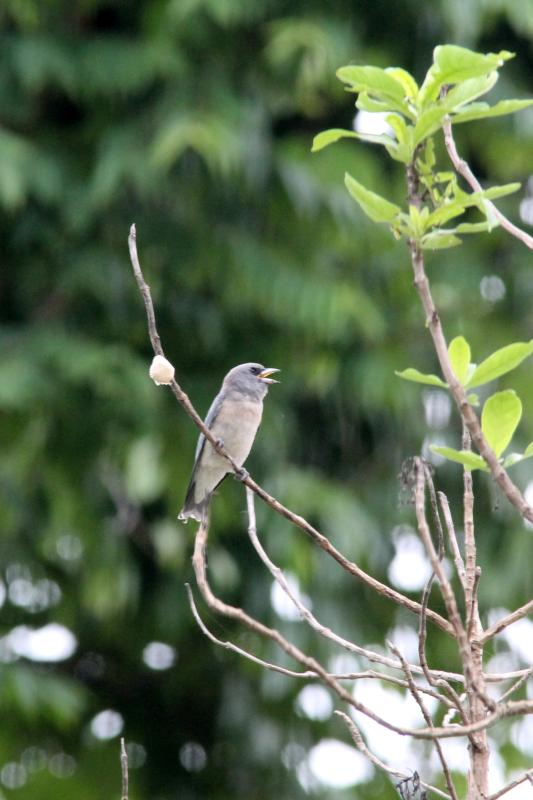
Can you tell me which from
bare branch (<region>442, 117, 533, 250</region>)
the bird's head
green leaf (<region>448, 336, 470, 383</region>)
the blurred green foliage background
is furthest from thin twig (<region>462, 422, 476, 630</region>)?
the blurred green foliage background

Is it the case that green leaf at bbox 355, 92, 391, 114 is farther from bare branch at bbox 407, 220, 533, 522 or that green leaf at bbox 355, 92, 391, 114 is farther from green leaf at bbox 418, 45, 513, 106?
bare branch at bbox 407, 220, 533, 522

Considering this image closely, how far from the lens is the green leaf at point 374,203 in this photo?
5.91 ft

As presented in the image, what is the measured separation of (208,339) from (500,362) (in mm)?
6301

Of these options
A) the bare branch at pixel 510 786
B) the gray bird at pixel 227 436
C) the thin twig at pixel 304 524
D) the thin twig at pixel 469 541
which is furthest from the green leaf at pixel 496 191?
the gray bird at pixel 227 436

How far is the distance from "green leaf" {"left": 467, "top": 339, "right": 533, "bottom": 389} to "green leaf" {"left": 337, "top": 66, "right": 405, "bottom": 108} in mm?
383

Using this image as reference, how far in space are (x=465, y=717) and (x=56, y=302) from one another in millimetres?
6393

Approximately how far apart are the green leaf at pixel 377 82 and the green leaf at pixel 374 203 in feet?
0.48

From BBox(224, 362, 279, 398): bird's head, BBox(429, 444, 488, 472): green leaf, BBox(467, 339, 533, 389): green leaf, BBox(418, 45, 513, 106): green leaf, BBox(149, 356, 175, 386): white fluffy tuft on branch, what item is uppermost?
BBox(418, 45, 513, 106): green leaf

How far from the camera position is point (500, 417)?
1.88 meters

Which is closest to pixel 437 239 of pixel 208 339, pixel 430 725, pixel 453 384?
pixel 453 384

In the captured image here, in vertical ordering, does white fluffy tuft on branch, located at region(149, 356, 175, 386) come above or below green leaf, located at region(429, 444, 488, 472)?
above

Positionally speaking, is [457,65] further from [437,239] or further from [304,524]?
[304,524]

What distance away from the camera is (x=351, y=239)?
787cm

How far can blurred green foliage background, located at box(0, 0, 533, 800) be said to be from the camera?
7.43 m
